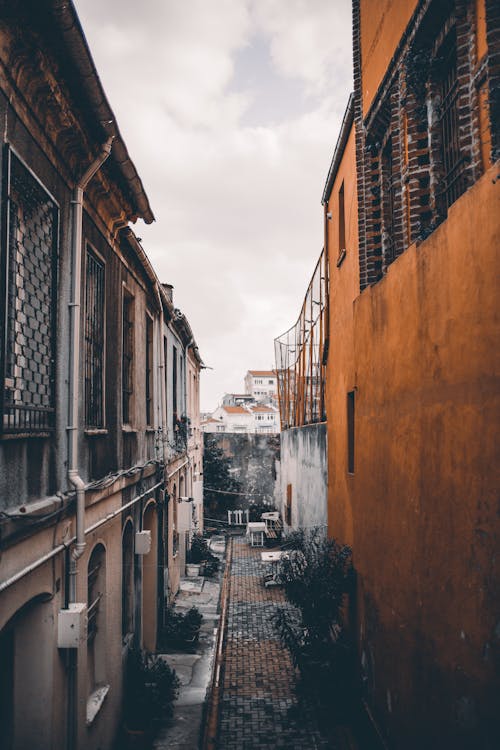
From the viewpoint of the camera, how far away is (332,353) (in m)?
11.5

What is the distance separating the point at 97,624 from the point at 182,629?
5494 millimetres

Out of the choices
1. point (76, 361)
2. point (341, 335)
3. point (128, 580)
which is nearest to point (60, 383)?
point (76, 361)

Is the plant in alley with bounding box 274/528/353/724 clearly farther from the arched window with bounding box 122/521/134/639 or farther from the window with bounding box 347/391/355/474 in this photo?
the arched window with bounding box 122/521/134/639

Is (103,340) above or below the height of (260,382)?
below

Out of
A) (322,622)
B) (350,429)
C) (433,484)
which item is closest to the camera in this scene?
(433,484)

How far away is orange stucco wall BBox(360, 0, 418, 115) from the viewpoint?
6766 millimetres

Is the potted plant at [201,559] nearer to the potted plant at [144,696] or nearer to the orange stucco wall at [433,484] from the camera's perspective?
the potted plant at [144,696]

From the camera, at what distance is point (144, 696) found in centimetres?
858

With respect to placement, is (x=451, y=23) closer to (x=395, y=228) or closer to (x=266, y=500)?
(x=395, y=228)

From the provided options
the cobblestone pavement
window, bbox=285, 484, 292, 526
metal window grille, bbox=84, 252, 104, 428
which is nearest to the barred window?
metal window grille, bbox=84, 252, 104, 428

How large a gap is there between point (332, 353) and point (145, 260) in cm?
398

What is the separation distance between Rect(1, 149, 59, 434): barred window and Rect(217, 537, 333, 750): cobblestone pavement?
594cm

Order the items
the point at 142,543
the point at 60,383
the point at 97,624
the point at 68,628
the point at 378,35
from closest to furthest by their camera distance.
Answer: the point at 68,628, the point at 60,383, the point at 97,624, the point at 378,35, the point at 142,543

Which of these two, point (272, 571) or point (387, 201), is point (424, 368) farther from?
point (272, 571)
